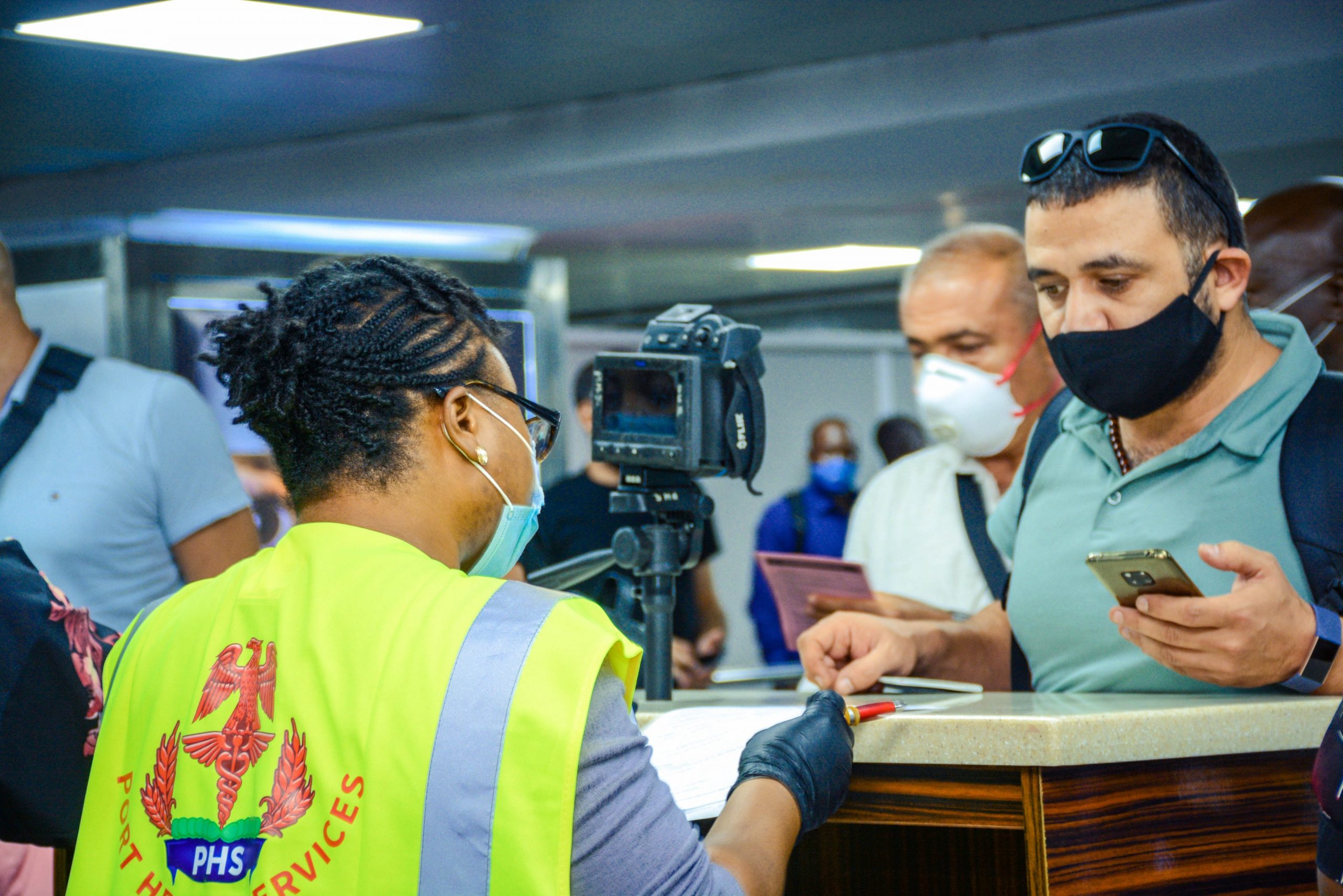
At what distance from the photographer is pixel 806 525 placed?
6289 mm

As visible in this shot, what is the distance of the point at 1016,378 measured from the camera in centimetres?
303

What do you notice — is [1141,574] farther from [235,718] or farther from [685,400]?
[235,718]

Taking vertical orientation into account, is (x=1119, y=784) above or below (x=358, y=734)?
below

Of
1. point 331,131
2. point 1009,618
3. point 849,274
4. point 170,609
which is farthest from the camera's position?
point 849,274

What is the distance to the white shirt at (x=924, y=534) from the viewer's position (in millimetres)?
2936

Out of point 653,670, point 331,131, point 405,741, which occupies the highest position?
point 331,131

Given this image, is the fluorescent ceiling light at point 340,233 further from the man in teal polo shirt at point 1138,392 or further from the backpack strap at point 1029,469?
the man in teal polo shirt at point 1138,392

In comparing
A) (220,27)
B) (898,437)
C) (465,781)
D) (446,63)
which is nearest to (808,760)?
(465,781)

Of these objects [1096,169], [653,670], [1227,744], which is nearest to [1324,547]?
[1227,744]

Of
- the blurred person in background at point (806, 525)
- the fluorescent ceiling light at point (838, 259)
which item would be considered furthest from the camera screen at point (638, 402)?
the fluorescent ceiling light at point (838, 259)

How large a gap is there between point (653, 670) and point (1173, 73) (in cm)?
332

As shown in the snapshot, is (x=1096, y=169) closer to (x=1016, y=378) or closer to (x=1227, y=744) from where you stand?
(x=1227, y=744)

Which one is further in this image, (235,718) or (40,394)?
(40,394)

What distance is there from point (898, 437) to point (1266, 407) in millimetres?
5330
